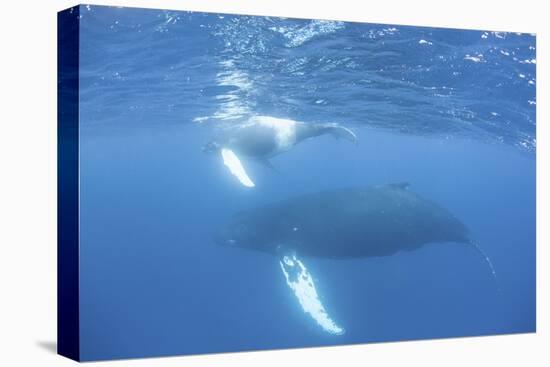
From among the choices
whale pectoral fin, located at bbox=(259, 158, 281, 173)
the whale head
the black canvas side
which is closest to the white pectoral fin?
the whale head

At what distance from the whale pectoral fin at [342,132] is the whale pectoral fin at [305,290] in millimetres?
2714

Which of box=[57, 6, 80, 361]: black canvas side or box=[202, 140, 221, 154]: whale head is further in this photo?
box=[202, 140, 221, 154]: whale head

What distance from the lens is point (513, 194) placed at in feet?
53.8

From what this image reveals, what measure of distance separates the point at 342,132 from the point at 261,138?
1.70 m

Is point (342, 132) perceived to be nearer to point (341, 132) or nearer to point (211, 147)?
point (341, 132)

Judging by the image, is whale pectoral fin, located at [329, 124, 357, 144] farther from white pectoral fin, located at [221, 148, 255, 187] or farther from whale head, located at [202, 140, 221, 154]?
whale head, located at [202, 140, 221, 154]

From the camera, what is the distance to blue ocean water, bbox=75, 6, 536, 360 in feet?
42.6

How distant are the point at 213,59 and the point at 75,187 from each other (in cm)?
348

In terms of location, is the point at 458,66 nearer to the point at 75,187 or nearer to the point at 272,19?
the point at 272,19

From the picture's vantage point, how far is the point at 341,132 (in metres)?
15.9

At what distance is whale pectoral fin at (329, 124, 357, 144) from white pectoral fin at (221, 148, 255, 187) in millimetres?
2261

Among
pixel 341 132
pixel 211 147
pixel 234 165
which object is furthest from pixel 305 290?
pixel 341 132

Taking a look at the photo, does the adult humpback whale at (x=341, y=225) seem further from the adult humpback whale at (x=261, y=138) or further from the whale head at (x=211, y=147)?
the whale head at (x=211, y=147)

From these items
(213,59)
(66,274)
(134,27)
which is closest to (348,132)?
(213,59)
